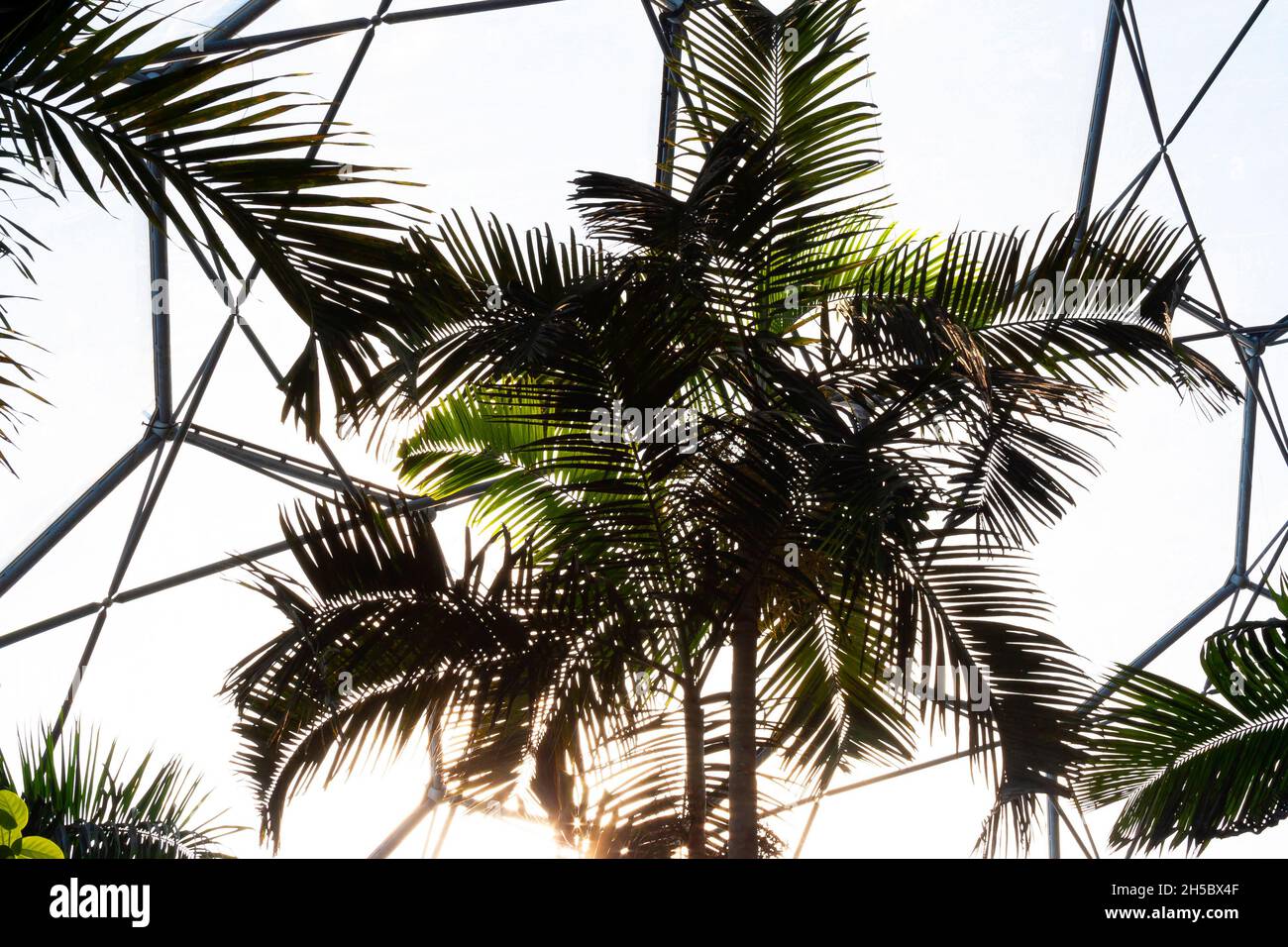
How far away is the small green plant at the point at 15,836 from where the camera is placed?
5.52 feet

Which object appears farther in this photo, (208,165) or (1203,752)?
(1203,752)

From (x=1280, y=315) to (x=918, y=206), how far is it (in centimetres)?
326

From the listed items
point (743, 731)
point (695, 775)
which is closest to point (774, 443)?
point (743, 731)

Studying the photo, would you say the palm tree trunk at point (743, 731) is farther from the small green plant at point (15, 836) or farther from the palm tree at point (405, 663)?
the small green plant at point (15, 836)

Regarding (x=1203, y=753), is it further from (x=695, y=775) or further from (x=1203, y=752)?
(x=695, y=775)

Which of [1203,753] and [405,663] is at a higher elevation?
[405,663]

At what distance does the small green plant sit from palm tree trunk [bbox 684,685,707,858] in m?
2.30

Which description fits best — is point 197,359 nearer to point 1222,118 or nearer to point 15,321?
point 15,321

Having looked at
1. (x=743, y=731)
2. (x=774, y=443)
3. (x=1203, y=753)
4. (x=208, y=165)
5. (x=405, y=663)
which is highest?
(x=208, y=165)

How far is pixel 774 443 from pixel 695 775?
1228 millimetres

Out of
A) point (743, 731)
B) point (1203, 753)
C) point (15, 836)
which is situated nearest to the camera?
point (15, 836)

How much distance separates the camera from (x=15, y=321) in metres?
7.50

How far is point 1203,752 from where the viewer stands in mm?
3705

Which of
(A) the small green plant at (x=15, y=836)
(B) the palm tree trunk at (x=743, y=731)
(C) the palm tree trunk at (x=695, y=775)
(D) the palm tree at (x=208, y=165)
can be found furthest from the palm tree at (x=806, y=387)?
(A) the small green plant at (x=15, y=836)
